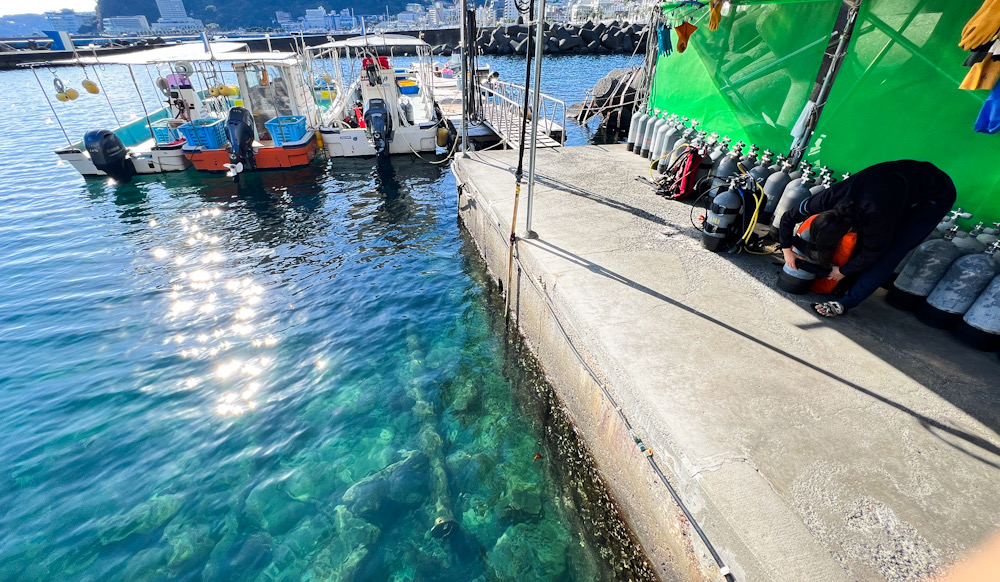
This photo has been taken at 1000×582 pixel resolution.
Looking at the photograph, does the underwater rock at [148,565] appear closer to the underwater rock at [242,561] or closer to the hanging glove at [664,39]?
the underwater rock at [242,561]

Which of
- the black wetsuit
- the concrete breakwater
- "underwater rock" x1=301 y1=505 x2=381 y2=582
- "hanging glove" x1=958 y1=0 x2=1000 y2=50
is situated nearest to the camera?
"hanging glove" x1=958 y1=0 x2=1000 y2=50

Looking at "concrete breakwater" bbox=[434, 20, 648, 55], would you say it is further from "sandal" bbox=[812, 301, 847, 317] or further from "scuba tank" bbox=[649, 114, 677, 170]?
"sandal" bbox=[812, 301, 847, 317]

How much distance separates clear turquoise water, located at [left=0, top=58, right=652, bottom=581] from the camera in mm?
4043

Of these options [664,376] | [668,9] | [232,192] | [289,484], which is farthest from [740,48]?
[232,192]

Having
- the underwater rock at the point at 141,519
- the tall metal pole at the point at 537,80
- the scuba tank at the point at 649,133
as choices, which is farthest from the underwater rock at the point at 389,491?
the scuba tank at the point at 649,133

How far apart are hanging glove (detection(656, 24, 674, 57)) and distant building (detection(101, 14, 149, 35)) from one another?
578 feet

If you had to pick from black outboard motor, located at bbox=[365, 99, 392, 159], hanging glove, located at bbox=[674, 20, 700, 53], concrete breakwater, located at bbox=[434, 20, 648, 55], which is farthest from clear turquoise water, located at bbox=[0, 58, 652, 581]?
concrete breakwater, located at bbox=[434, 20, 648, 55]

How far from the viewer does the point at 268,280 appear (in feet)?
28.1

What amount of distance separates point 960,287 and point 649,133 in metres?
6.71

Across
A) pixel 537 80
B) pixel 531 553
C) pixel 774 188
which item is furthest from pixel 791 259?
pixel 531 553

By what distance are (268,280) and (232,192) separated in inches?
283

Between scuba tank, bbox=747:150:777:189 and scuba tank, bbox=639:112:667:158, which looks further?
scuba tank, bbox=639:112:667:158

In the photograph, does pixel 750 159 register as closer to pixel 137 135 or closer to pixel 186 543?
pixel 186 543

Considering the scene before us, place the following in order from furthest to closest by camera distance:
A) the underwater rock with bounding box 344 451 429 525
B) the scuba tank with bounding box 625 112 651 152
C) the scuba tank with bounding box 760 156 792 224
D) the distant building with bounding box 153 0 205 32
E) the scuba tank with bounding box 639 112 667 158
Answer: the distant building with bounding box 153 0 205 32
the scuba tank with bounding box 625 112 651 152
the scuba tank with bounding box 639 112 667 158
the scuba tank with bounding box 760 156 792 224
the underwater rock with bounding box 344 451 429 525
